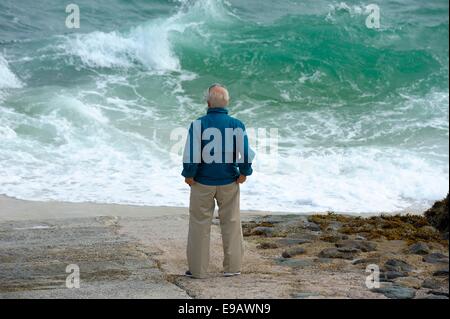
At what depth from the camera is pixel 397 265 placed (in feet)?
26.2

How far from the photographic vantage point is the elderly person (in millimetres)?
7285

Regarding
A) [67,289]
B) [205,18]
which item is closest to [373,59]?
[205,18]

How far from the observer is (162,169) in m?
14.3

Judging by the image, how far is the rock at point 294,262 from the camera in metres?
8.05

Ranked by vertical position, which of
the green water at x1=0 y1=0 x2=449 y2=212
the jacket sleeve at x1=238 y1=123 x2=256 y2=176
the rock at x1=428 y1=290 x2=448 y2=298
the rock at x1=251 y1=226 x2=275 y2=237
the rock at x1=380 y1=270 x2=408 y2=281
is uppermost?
the green water at x1=0 y1=0 x2=449 y2=212

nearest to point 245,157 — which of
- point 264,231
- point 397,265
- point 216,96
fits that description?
point 216,96

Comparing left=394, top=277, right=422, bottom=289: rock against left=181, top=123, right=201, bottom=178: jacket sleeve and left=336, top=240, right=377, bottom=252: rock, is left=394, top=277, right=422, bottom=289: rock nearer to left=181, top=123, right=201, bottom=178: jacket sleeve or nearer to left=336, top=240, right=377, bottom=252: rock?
left=336, top=240, right=377, bottom=252: rock

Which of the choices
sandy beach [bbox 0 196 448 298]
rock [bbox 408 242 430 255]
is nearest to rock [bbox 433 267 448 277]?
sandy beach [bbox 0 196 448 298]

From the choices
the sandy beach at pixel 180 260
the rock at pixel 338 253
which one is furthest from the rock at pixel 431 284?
the rock at pixel 338 253

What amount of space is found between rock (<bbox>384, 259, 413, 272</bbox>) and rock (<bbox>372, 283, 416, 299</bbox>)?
76 centimetres

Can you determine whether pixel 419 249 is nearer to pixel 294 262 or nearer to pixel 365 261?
pixel 365 261

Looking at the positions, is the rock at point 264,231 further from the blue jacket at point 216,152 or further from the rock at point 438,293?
the rock at point 438,293

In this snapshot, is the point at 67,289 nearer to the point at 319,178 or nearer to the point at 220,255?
the point at 220,255

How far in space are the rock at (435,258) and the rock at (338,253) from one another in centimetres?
68
